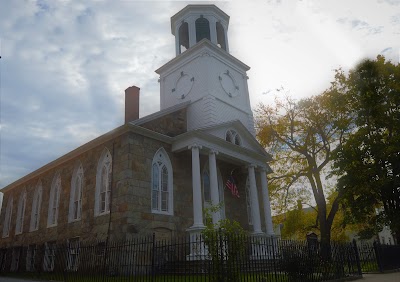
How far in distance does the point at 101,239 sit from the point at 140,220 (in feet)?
8.01

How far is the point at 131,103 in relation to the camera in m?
20.3

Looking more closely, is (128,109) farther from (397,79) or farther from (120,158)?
(397,79)

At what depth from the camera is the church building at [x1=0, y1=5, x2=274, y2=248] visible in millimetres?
17641

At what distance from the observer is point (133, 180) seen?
Answer: 56.0 ft

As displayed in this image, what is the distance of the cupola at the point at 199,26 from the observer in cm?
2723


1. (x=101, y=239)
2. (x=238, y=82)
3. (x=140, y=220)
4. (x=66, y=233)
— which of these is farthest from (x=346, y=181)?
(x=66, y=233)

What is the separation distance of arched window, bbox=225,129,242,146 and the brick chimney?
238 inches

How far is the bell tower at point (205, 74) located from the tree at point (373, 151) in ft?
25.6

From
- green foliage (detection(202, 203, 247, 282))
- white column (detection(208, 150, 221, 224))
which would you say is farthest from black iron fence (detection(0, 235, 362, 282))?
white column (detection(208, 150, 221, 224))

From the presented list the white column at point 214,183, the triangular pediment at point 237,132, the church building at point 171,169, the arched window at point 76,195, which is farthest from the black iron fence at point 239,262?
the triangular pediment at point 237,132

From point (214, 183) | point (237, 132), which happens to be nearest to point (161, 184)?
point (214, 183)

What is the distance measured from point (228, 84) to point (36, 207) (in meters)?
17.5

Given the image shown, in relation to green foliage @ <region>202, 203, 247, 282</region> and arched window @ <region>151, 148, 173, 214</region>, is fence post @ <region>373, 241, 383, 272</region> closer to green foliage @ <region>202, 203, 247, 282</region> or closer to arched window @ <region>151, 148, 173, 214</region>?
arched window @ <region>151, 148, 173, 214</region>

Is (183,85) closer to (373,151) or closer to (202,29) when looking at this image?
(202,29)
